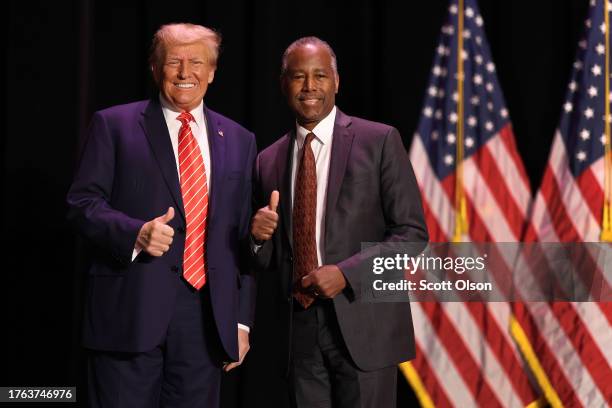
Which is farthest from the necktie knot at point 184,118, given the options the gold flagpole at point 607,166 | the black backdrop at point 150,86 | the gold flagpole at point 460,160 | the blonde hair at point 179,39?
the gold flagpole at point 607,166

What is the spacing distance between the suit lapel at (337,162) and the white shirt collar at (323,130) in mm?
22

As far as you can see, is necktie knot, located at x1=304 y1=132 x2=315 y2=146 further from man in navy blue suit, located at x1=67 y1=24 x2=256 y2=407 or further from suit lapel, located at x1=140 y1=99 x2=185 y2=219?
suit lapel, located at x1=140 y1=99 x2=185 y2=219

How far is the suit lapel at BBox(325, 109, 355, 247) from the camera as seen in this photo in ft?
7.52

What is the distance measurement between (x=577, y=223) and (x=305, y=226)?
4.76ft

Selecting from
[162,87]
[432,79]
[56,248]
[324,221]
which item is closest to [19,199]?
[56,248]

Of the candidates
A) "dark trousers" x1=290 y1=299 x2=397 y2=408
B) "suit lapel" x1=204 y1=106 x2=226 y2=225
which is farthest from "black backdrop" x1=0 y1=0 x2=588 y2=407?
"dark trousers" x1=290 y1=299 x2=397 y2=408

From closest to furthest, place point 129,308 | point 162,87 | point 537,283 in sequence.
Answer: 1. point 129,308
2. point 162,87
3. point 537,283

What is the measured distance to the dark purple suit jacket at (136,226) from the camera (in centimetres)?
222

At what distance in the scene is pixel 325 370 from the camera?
2301mm

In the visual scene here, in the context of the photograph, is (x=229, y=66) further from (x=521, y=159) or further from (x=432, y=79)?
(x=521, y=159)

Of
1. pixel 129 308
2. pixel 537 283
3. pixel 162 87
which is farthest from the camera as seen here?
pixel 537 283

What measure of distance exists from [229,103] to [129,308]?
4.42 ft

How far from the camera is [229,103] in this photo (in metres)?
3.35

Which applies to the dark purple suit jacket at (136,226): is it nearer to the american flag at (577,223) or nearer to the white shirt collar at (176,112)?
the white shirt collar at (176,112)
